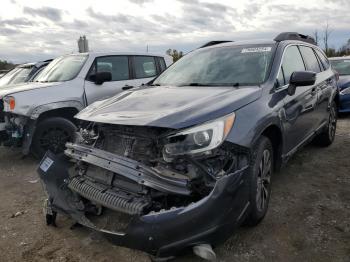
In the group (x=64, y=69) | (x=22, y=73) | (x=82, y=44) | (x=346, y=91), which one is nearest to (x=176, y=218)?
(x=64, y=69)

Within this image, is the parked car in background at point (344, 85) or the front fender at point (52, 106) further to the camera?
the parked car in background at point (344, 85)

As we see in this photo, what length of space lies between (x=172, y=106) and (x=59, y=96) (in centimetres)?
342

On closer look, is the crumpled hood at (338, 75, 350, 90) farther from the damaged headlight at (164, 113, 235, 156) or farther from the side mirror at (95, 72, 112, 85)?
the damaged headlight at (164, 113, 235, 156)

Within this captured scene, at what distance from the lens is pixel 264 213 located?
3.64 metres

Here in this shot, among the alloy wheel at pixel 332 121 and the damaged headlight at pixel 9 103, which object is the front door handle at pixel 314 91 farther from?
the damaged headlight at pixel 9 103

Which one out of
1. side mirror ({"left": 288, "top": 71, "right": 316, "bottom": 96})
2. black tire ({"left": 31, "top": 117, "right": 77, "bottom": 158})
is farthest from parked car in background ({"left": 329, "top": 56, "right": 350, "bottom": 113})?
black tire ({"left": 31, "top": 117, "right": 77, "bottom": 158})

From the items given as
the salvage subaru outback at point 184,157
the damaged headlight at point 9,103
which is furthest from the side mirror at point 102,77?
the salvage subaru outback at point 184,157

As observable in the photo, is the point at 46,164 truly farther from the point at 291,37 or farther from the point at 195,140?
the point at 291,37

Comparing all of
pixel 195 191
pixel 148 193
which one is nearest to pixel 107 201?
pixel 148 193

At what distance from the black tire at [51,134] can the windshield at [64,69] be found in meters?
0.92

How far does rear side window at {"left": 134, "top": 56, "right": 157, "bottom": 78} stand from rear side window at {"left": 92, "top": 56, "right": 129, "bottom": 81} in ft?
0.73

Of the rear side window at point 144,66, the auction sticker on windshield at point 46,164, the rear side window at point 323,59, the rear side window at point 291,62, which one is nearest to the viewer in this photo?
the auction sticker on windshield at point 46,164

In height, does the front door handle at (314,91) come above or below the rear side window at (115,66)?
below

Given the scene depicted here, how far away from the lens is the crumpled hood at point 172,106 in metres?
3.00
